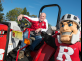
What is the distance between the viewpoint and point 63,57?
128 centimetres

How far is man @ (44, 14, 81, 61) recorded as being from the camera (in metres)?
1.24

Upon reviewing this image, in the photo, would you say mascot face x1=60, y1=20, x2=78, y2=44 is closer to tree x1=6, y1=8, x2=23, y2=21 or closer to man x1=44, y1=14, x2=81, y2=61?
man x1=44, y1=14, x2=81, y2=61

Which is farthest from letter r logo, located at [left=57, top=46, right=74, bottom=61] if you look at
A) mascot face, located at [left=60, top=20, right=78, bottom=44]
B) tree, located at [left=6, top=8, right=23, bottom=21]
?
tree, located at [left=6, top=8, right=23, bottom=21]

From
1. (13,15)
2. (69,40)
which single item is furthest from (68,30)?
(13,15)

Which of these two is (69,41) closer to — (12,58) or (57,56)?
(57,56)

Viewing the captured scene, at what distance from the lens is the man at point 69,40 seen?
1243 mm

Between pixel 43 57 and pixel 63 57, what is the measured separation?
348mm

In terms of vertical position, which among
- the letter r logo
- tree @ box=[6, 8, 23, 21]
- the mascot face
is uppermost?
tree @ box=[6, 8, 23, 21]

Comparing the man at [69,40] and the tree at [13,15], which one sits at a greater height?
the tree at [13,15]

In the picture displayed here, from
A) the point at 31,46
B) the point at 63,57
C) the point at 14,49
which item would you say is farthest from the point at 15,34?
the point at 63,57

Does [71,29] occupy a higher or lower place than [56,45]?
higher

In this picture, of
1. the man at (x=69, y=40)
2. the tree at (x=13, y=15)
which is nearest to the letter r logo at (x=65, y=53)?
the man at (x=69, y=40)

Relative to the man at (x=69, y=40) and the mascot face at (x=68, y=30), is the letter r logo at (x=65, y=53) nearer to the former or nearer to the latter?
the man at (x=69, y=40)

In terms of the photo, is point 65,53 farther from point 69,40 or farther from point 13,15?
point 13,15
